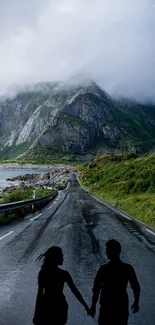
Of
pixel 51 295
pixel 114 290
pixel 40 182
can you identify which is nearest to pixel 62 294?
pixel 51 295

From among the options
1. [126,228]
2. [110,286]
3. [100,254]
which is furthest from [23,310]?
[126,228]

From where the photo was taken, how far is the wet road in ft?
20.9

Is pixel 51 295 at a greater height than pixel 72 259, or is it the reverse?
pixel 51 295

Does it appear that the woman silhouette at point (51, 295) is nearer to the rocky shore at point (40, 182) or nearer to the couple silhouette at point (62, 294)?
the couple silhouette at point (62, 294)

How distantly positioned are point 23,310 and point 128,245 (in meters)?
7.00

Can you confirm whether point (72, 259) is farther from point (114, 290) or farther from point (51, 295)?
point (51, 295)

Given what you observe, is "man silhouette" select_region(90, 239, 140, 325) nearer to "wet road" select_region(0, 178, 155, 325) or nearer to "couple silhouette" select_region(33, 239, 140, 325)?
"couple silhouette" select_region(33, 239, 140, 325)

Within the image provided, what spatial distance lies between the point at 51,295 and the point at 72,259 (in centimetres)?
637

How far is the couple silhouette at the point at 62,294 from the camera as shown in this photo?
13.7 ft

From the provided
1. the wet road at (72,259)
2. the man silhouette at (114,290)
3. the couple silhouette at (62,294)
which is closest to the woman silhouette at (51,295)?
the couple silhouette at (62,294)

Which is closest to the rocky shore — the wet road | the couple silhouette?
the wet road

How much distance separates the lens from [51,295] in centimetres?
421

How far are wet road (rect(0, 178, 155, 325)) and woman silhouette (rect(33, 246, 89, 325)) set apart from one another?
6.17ft

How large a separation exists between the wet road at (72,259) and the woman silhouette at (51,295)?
188 cm
